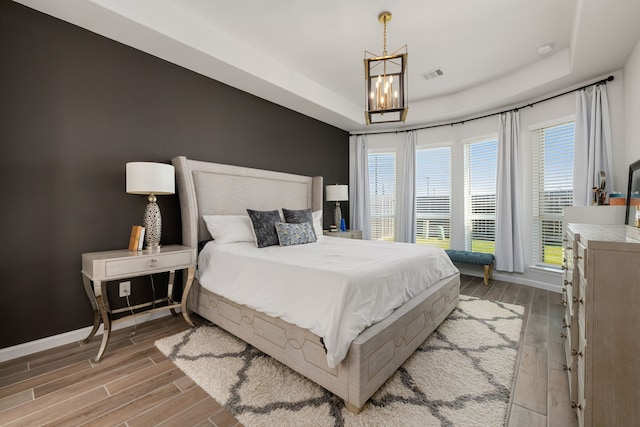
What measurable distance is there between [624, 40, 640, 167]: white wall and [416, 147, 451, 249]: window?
A: 7.21 feet

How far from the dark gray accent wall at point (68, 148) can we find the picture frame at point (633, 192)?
424 cm

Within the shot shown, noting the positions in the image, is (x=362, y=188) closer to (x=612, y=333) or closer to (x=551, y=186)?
(x=551, y=186)

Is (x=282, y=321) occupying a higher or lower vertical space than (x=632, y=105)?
lower

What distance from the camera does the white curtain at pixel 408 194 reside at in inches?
197

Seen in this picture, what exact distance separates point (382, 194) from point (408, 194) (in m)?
0.57

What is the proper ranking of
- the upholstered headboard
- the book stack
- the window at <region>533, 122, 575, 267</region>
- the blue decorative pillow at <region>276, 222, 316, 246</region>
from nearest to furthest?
the book stack < the upholstered headboard < the blue decorative pillow at <region>276, 222, 316, 246</region> < the window at <region>533, 122, 575, 267</region>

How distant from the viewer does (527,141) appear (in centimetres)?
402

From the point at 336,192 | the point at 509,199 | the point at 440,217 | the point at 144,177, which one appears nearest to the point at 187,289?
the point at 144,177

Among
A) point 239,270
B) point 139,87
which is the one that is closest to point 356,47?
point 139,87

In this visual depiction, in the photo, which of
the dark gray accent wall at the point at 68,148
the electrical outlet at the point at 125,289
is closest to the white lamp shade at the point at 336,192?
the dark gray accent wall at the point at 68,148

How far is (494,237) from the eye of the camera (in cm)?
438

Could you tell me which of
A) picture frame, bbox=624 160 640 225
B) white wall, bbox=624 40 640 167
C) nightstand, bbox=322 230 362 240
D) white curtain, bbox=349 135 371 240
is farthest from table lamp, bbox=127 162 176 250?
white wall, bbox=624 40 640 167

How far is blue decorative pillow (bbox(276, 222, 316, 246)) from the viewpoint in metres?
2.92

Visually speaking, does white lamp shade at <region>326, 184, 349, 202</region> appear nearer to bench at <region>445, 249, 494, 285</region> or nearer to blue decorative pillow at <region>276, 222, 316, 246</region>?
blue decorative pillow at <region>276, 222, 316, 246</region>
